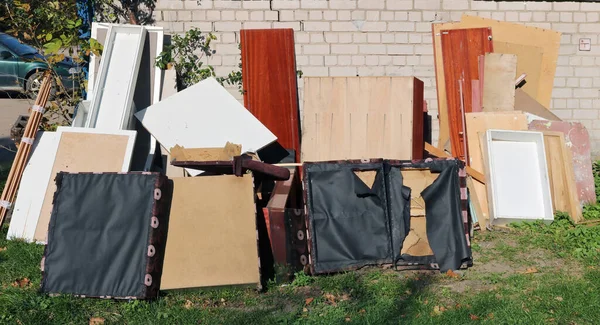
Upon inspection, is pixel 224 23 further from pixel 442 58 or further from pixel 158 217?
pixel 158 217

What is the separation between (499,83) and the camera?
8.05 meters

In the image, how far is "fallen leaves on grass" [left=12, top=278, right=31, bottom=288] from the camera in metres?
5.62

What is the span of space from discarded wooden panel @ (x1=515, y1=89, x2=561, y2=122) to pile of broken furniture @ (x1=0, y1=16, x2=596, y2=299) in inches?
0.7

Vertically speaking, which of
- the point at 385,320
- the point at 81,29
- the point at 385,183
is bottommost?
the point at 385,320

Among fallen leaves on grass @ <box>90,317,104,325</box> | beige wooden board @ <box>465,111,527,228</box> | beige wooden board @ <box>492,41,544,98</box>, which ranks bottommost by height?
fallen leaves on grass @ <box>90,317,104,325</box>

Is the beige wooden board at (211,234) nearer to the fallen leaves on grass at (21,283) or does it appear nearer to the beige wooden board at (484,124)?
the fallen leaves on grass at (21,283)

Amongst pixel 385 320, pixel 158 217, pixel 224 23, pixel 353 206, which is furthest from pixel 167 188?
pixel 224 23

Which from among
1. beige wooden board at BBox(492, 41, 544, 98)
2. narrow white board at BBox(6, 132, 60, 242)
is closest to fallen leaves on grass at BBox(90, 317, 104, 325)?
narrow white board at BBox(6, 132, 60, 242)

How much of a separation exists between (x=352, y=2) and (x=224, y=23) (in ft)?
5.51

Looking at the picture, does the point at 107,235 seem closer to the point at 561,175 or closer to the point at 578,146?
the point at 561,175

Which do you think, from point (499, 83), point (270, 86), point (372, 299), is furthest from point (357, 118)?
point (372, 299)

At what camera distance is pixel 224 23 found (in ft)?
28.1

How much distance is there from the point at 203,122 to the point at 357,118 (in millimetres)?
1739

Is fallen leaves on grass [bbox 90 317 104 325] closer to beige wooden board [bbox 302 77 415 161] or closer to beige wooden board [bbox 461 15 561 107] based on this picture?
beige wooden board [bbox 302 77 415 161]
